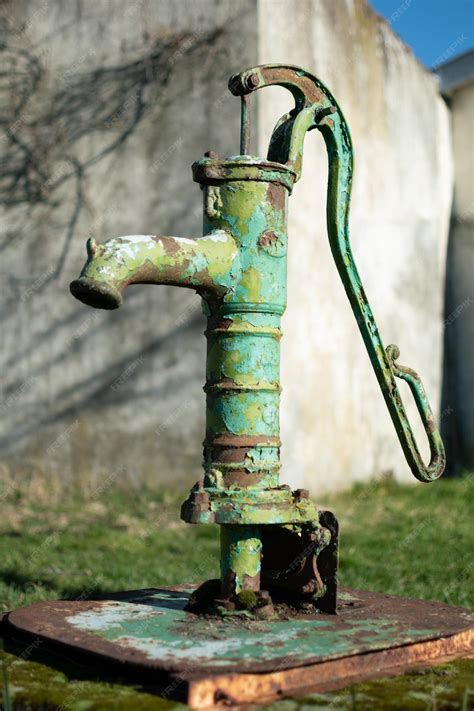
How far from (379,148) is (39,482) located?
4.05 m

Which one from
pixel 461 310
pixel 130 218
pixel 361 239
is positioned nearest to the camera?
pixel 130 218

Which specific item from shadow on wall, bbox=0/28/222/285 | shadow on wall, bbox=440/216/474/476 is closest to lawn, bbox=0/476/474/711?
shadow on wall, bbox=440/216/474/476

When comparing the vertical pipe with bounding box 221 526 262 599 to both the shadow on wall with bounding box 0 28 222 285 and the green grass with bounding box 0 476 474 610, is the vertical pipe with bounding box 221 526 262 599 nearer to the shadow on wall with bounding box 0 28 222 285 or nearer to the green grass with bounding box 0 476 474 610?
the green grass with bounding box 0 476 474 610

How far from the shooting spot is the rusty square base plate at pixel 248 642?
1.79 meters

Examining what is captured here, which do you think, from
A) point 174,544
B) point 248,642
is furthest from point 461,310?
point 248,642

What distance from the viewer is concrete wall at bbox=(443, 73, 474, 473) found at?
30.8 feet

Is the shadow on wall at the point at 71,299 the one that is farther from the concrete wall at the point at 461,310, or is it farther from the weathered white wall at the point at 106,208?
the concrete wall at the point at 461,310

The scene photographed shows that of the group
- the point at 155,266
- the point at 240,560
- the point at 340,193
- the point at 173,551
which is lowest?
the point at 173,551

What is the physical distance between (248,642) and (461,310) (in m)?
7.85

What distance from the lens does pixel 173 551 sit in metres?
5.20

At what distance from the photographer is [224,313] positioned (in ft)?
7.59

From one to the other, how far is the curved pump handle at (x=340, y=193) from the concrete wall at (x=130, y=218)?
12.7 ft

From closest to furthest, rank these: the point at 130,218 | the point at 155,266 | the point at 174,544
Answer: the point at 155,266 → the point at 174,544 → the point at 130,218

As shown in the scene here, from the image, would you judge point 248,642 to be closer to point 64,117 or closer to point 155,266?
point 155,266
